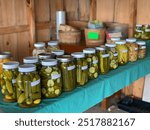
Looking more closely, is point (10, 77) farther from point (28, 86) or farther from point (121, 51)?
point (121, 51)

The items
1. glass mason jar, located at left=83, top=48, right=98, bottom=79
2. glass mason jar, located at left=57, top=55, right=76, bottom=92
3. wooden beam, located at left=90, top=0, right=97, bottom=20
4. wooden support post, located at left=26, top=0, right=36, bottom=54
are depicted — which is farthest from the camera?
wooden beam, located at left=90, top=0, right=97, bottom=20

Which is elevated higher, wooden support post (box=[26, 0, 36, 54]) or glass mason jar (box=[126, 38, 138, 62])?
wooden support post (box=[26, 0, 36, 54])

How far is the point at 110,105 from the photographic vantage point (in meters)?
2.80

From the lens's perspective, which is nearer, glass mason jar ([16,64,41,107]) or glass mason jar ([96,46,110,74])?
glass mason jar ([16,64,41,107])

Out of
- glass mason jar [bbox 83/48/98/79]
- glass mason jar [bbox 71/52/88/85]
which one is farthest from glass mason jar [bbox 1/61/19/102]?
glass mason jar [bbox 83/48/98/79]

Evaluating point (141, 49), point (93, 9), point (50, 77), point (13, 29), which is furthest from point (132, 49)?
point (13, 29)

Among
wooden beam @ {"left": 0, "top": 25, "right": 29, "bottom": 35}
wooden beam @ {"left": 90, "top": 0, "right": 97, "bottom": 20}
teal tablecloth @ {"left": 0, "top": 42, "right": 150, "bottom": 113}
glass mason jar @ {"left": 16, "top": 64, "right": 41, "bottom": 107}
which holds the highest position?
wooden beam @ {"left": 90, "top": 0, "right": 97, "bottom": 20}

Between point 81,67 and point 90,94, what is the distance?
0.58 feet

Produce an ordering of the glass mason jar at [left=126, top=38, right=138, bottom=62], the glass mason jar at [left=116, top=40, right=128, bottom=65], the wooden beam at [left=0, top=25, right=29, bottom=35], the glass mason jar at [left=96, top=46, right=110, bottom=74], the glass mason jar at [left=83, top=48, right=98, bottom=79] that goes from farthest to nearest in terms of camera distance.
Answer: the wooden beam at [left=0, top=25, right=29, bottom=35], the glass mason jar at [left=126, top=38, right=138, bottom=62], the glass mason jar at [left=116, top=40, right=128, bottom=65], the glass mason jar at [left=96, top=46, right=110, bottom=74], the glass mason jar at [left=83, top=48, right=98, bottom=79]

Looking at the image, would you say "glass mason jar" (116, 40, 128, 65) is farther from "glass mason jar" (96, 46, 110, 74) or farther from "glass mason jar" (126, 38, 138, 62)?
"glass mason jar" (96, 46, 110, 74)

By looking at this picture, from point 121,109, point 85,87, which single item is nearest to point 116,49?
point 85,87

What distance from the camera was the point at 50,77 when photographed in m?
1.11

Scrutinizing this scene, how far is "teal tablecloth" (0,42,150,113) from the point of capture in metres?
1.09

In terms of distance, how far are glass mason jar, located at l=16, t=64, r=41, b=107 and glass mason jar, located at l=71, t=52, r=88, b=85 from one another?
0.92ft
